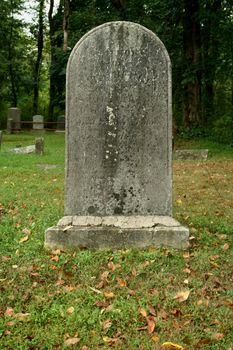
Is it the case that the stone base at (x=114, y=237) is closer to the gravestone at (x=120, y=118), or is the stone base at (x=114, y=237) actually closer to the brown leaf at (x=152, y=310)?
the gravestone at (x=120, y=118)

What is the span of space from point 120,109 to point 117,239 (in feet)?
5.04

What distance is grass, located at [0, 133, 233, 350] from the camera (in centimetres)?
336

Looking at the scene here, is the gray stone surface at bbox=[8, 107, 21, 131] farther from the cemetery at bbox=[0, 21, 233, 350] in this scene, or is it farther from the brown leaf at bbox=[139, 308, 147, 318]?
the brown leaf at bbox=[139, 308, 147, 318]

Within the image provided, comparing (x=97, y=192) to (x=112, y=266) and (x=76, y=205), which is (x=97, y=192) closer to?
(x=76, y=205)

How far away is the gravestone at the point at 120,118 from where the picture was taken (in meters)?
5.14

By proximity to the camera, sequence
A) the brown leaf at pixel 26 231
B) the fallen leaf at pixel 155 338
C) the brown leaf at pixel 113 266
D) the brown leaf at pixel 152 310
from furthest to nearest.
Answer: the brown leaf at pixel 26 231
the brown leaf at pixel 113 266
the brown leaf at pixel 152 310
the fallen leaf at pixel 155 338

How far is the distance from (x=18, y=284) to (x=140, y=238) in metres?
1.52

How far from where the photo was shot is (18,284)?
13.9 feet

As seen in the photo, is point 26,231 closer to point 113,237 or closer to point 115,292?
point 113,237

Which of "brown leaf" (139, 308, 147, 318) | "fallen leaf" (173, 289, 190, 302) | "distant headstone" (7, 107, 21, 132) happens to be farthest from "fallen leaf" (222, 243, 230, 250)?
"distant headstone" (7, 107, 21, 132)

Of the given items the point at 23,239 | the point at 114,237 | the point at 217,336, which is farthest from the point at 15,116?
the point at 217,336

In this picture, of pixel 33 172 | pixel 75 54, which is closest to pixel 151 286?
pixel 75 54

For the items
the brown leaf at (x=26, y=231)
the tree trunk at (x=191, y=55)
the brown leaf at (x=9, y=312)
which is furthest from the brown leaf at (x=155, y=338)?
the tree trunk at (x=191, y=55)

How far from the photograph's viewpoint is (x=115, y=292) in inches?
161
